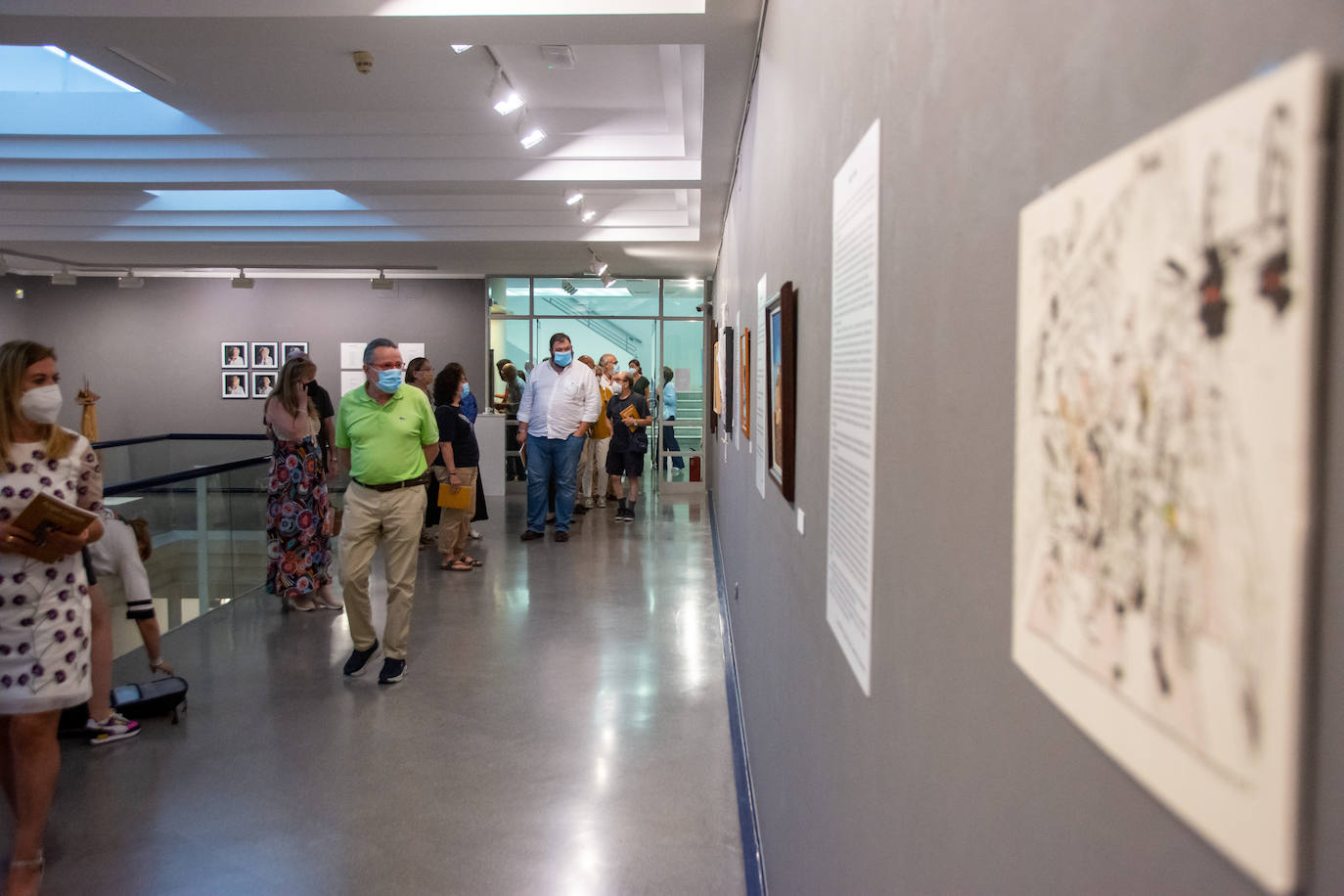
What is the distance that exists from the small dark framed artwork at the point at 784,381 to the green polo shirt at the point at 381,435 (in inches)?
106

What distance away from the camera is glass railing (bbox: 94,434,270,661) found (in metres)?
5.76

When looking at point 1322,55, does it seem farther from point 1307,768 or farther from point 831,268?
point 831,268

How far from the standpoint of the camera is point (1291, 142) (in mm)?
391

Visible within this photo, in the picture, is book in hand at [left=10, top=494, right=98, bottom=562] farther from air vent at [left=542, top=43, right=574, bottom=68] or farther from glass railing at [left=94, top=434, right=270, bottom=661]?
air vent at [left=542, top=43, right=574, bottom=68]

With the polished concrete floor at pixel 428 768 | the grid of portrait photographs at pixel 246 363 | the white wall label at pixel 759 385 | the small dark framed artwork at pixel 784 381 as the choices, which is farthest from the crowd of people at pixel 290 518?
the grid of portrait photographs at pixel 246 363

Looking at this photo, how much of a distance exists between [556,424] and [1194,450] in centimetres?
919

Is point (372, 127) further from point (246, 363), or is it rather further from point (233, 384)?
point (233, 384)

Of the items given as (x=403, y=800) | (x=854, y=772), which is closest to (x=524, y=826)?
(x=403, y=800)

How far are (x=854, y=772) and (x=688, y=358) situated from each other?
546 inches

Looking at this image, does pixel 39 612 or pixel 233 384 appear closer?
pixel 39 612

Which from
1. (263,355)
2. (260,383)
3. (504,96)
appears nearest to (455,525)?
(504,96)

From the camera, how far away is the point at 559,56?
520cm

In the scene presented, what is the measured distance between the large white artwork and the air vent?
16.4ft

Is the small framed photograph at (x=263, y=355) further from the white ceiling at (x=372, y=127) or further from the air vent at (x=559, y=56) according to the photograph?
the air vent at (x=559, y=56)
